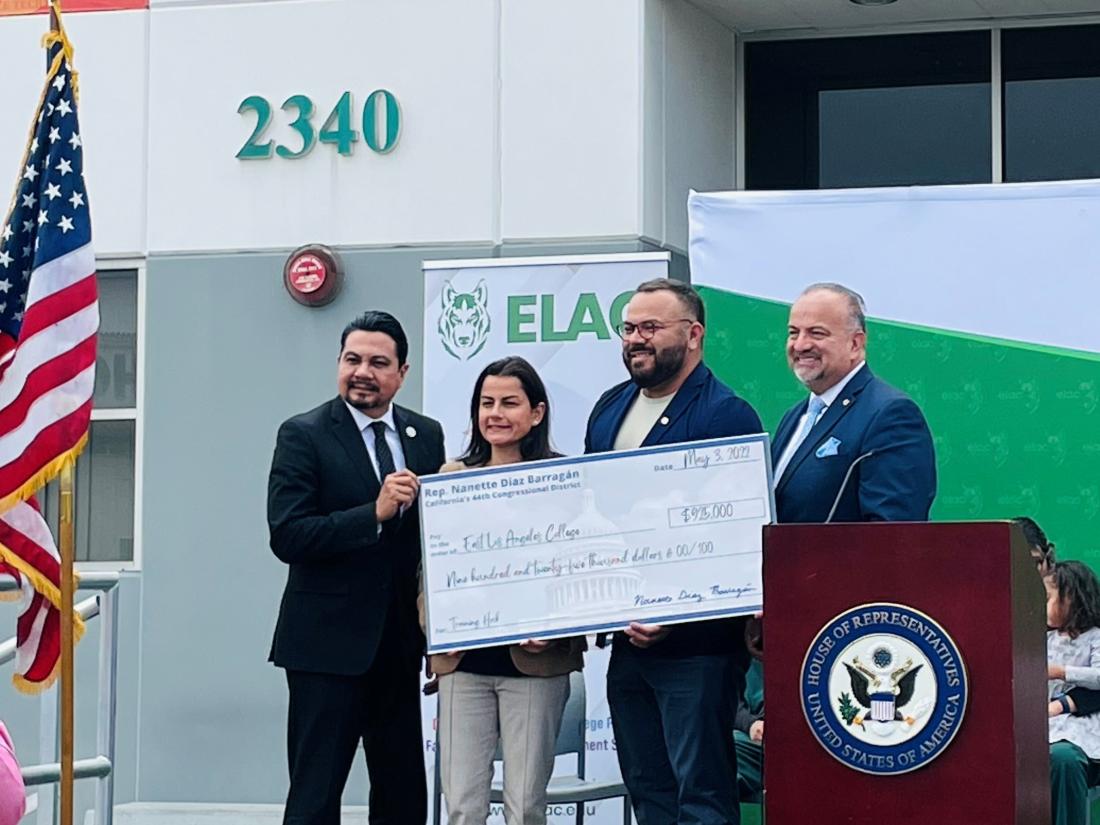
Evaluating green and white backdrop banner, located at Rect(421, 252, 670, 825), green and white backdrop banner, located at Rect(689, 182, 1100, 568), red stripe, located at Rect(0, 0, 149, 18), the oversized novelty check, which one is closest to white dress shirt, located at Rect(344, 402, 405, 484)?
the oversized novelty check

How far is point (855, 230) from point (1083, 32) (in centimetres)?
274

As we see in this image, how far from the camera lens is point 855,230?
25.0 feet

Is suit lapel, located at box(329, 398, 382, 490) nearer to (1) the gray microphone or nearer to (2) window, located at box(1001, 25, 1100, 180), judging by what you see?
(1) the gray microphone

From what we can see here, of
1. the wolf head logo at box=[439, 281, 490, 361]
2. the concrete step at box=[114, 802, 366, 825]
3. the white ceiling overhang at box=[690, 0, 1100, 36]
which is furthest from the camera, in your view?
the white ceiling overhang at box=[690, 0, 1100, 36]

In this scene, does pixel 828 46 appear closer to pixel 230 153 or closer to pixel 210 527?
pixel 230 153

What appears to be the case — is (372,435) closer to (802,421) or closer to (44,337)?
(44,337)

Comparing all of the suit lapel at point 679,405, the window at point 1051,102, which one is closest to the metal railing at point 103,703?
the suit lapel at point 679,405

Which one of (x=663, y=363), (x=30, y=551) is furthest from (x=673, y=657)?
(x=30, y=551)

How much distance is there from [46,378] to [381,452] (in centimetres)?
118

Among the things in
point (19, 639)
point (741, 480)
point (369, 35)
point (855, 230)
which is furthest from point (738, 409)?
point (369, 35)

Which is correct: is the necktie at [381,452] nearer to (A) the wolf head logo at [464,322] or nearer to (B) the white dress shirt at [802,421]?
(B) the white dress shirt at [802,421]

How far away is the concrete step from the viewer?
892 centimetres

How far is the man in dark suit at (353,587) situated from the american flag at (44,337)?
79 cm

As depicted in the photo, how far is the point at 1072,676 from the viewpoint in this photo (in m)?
7.10
